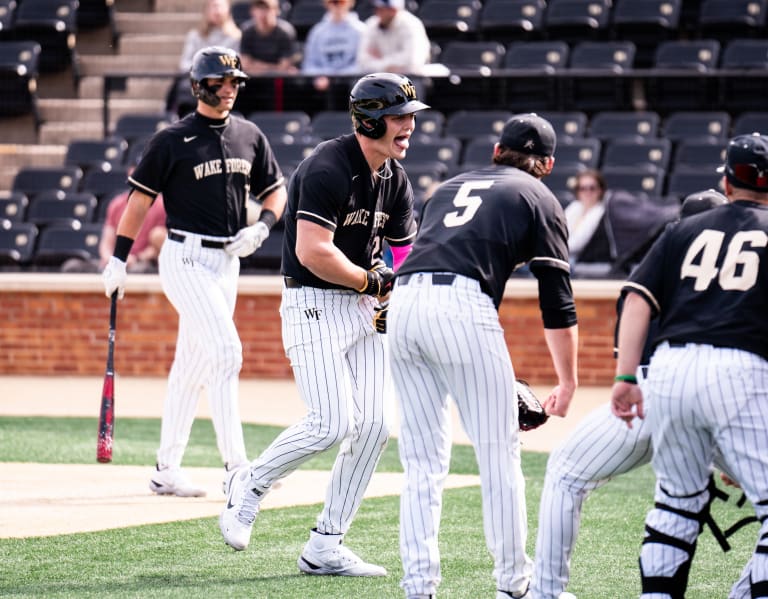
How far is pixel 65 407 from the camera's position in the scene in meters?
10.4

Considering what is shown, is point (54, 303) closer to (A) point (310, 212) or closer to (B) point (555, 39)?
(B) point (555, 39)

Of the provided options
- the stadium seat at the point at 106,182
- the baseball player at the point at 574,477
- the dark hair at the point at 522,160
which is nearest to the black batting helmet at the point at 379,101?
the dark hair at the point at 522,160

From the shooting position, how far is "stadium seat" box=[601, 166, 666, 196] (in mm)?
12062

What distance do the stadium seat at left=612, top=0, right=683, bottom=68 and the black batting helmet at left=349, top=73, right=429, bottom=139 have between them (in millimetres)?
9632

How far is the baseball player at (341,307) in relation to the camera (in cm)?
521

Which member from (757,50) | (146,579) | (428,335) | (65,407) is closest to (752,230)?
(428,335)

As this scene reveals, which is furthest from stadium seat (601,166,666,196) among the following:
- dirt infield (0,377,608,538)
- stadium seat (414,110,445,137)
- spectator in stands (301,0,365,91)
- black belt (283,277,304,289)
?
black belt (283,277,304,289)

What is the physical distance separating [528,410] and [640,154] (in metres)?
7.94

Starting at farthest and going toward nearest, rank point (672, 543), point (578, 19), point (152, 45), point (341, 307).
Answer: point (152, 45)
point (578, 19)
point (341, 307)
point (672, 543)

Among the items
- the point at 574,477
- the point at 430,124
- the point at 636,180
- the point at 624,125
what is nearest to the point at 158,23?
the point at 430,124

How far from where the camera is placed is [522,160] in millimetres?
4773

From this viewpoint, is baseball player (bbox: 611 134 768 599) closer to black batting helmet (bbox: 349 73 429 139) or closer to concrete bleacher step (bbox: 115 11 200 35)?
black batting helmet (bbox: 349 73 429 139)

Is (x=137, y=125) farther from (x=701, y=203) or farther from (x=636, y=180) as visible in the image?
(x=701, y=203)

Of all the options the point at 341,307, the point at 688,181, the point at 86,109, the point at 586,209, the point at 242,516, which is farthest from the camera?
Answer: the point at 86,109
